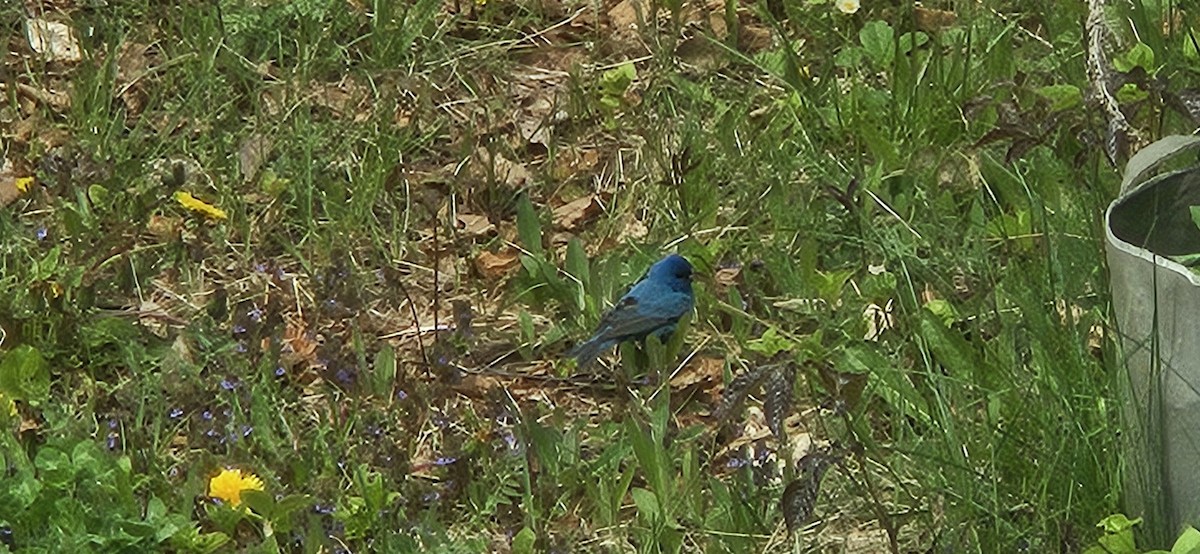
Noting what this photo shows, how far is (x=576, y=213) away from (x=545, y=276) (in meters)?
0.36

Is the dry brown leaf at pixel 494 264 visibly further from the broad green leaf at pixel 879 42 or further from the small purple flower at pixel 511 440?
the broad green leaf at pixel 879 42

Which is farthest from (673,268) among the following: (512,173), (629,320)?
(512,173)

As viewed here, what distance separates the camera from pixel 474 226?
173 inches

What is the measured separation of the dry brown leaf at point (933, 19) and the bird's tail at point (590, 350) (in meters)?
1.52

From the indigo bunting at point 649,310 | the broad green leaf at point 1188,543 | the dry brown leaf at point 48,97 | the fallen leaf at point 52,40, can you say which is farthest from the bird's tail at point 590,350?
the fallen leaf at point 52,40

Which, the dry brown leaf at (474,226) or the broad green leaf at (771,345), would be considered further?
the dry brown leaf at (474,226)

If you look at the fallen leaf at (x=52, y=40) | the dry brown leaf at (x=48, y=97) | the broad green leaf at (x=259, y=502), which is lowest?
the broad green leaf at (x=259, y=502)

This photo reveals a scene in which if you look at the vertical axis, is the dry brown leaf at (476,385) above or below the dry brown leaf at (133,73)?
below

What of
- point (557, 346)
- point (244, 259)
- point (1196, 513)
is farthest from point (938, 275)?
point (244, 259)

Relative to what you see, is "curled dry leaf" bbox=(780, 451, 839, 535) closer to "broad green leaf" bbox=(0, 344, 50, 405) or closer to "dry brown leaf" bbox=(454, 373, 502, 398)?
"dry brown leaf" bbox=(454, 373, 502, 398)

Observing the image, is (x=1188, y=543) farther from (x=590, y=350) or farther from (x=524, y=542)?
(x=590, y=350)

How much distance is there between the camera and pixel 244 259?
4.25 m

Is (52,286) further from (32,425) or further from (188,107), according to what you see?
(188,107)

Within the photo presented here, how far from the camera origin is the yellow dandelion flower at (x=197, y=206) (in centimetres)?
416
